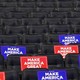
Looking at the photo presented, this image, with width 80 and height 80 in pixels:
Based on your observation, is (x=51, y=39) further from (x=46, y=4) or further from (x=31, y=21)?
(x=46, y=4)

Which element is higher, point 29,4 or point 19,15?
point 29,4

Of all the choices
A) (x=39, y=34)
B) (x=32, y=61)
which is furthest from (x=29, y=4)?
(x=32, y=61)

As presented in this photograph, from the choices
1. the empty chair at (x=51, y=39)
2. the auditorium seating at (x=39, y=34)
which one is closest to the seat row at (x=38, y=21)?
the auditorium seating at (x=39, y=34)

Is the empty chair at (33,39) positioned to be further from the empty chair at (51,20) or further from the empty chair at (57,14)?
the empty chair at (57,14)

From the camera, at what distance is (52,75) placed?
4.11m

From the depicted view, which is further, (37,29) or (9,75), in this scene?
(37,29)

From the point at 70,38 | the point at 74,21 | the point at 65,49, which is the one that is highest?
the point at 74,21

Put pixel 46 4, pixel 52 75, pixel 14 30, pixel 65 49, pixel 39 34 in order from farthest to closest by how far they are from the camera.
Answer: pixel 46 4 < pixel 14 30 < pixel 39 34 < pixel 65 49 < pixel 52 75

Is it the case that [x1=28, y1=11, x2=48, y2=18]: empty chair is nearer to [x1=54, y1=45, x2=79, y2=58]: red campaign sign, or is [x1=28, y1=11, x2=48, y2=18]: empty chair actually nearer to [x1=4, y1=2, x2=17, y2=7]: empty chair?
[x1=4, y1=2, x2=17, y2=7]: empty chair

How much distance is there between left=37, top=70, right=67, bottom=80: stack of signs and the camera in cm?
411

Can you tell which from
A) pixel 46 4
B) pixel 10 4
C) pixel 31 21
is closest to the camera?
pixel 31 21

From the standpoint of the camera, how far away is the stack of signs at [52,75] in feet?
13.5

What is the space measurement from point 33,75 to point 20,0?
17.5 ft

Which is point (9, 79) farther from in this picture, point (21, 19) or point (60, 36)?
point (21, 19)
